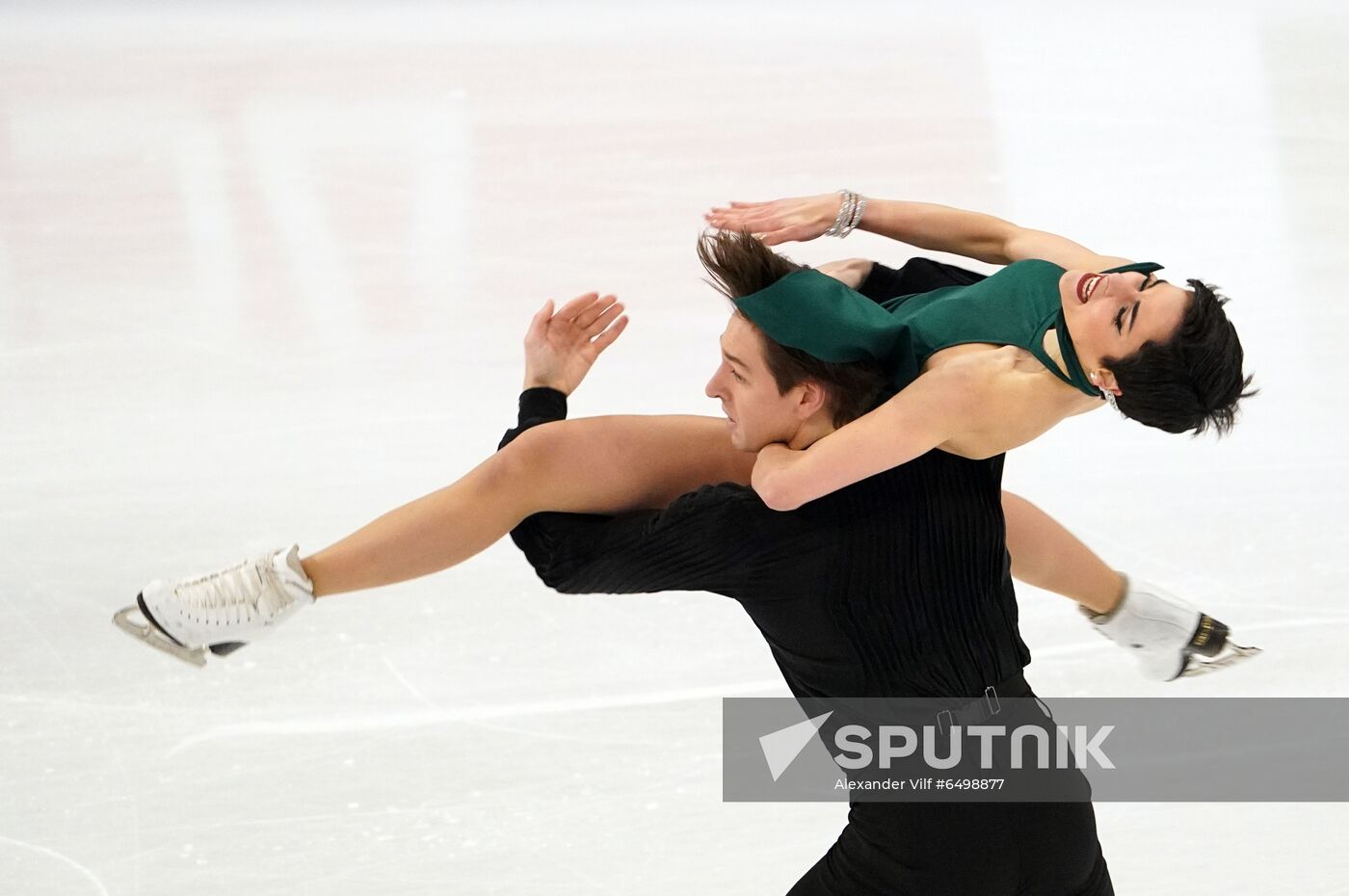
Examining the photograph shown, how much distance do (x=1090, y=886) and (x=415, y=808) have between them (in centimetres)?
141

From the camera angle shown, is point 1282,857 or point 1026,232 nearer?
point 1026,232

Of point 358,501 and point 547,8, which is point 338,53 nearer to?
point 547,8

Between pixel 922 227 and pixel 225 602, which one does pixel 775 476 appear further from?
pixel 225 602

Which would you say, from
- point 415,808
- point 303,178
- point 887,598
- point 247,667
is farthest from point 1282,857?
point 303,178

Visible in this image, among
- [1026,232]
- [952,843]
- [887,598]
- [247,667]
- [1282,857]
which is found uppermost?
[1026,232]

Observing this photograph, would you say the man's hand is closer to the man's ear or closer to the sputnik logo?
the man's ear

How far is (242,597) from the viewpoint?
2434 mm

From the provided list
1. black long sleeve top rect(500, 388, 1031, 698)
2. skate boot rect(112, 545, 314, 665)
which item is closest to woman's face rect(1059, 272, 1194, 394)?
black long sleeve top rect(500, 388, 1031, 698)

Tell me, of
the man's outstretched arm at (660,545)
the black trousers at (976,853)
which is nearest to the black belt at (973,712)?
the black trousers at (976,853)

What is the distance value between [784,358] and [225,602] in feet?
3.13

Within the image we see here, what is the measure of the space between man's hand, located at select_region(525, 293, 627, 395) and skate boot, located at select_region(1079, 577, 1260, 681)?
1032mm

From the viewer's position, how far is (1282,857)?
2.93 meters

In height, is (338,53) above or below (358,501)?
above

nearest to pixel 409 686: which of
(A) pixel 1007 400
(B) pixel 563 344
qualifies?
(B) pixel 563 344
